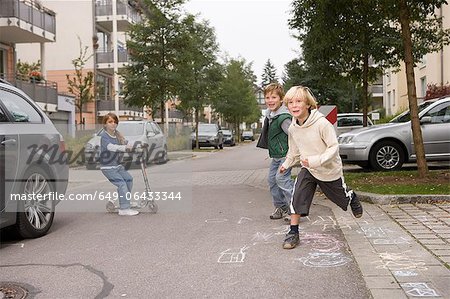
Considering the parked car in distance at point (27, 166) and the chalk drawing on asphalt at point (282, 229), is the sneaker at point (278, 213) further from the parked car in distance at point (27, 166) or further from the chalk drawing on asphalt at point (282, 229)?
the parked car in distance at point (27, 166)

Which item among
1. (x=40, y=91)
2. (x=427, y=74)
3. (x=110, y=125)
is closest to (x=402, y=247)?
(x=110, y=125)

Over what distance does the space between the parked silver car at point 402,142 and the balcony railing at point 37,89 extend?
1651 cm

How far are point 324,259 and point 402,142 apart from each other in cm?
782

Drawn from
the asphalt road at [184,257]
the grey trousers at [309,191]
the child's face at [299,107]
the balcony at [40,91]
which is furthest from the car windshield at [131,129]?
the child's face at [299,107]

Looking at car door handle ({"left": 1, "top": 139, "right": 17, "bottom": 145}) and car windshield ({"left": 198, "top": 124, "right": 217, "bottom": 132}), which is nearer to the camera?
car door handle ({"left": 1, "top": 139, "right": 17, "bottom": 145})

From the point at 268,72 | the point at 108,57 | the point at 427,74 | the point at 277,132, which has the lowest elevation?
the point at 277,132

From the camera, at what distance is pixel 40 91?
2531 cm

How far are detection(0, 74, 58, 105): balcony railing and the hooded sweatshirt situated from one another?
790 inches

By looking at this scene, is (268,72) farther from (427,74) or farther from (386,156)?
(386,156)

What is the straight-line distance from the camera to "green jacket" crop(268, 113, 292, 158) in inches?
270

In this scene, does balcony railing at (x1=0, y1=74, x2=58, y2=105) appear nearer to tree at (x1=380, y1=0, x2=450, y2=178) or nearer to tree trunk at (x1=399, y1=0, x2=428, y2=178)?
tree at (x1=380, y1=0, x2=450, y2=178)

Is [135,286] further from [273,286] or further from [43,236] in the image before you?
[43,236]

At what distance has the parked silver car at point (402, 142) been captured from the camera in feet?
Answer: 39.3

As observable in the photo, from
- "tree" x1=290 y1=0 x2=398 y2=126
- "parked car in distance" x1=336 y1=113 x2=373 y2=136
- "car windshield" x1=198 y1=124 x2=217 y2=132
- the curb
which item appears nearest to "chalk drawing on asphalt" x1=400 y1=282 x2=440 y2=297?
the curb
